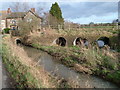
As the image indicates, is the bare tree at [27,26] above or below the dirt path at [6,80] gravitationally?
above

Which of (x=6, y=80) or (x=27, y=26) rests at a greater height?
(x=27, y=26)

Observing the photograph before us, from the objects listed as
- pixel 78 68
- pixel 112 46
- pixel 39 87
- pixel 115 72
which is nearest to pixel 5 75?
pixel 39 87

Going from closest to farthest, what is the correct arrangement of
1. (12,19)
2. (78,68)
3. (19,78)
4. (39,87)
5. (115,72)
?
(39,87)
(19,78)
(115,72)
(78,68)
(12,19)

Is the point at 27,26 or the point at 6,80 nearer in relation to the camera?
the point at 6,80

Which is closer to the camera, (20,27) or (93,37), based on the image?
(93,37)

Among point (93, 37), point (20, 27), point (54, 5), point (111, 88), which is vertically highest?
point (54, 5)

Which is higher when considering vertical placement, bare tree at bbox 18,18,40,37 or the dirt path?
bare tree at bbox 18,18,40,37

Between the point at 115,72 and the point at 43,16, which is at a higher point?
the point at 43,16

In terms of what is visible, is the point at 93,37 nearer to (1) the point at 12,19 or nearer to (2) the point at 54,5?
(2) the point at 54,5

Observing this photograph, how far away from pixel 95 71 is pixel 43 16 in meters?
37.5

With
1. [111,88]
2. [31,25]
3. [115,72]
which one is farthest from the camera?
[31,25]

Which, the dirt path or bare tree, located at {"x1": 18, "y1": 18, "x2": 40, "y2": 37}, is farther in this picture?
bare tree, located at {"x1": 18, "y1": 18, "x2": 40, "y2": 37}

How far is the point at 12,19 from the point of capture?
152ft

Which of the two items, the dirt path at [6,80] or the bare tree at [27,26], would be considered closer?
the dirt path at [6,80]
